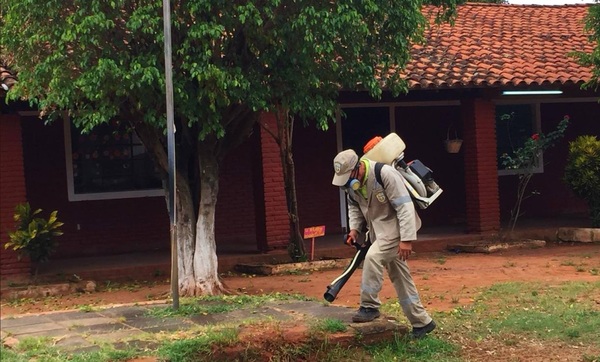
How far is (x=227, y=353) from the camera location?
19.4 feet

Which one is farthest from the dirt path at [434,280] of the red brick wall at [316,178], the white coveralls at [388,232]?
the red brick wall at [316,178]

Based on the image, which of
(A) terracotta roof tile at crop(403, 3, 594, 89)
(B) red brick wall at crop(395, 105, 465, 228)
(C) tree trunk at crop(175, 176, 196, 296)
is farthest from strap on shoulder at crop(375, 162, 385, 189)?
(B) red brick wall at crop(395, 105, 465, 228)

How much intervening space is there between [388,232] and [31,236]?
231 inches

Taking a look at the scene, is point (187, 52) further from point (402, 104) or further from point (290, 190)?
point (402, 104)

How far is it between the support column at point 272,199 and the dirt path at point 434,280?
116 cm

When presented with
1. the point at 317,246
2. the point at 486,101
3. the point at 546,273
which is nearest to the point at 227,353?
the point at 546,273

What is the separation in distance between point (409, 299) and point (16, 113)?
677 cm

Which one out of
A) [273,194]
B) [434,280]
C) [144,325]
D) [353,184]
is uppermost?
[353,184]

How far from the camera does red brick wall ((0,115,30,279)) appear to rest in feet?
35.8

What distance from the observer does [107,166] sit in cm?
1333

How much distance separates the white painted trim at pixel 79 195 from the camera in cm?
1287

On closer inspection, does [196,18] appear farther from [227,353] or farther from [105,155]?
[105,155]

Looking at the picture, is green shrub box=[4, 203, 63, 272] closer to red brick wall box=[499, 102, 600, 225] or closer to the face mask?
the face mask

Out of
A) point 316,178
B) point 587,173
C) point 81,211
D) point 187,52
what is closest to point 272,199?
point 316,178
